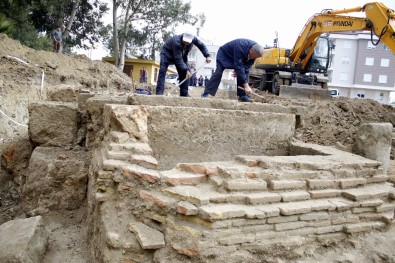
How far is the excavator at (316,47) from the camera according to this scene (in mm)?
9430

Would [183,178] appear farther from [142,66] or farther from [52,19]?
[142,66]

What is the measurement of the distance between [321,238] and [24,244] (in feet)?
8.31

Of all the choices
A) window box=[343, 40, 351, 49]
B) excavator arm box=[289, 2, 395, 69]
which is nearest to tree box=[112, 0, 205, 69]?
excavator arm box=[289, 2, 395, 69]

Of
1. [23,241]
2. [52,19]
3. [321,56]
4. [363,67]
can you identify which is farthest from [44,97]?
[363,67]

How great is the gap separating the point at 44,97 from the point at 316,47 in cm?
946

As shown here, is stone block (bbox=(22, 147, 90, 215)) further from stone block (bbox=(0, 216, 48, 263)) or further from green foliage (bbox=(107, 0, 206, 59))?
green foliage (bbox=(107, 0, 206, 59))

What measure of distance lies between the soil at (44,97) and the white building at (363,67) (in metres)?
33.1

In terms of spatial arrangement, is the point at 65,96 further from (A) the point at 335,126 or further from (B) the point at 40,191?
(A) the point at 335,126

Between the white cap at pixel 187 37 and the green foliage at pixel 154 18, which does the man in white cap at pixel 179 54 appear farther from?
the green foliage at pixel 154 18

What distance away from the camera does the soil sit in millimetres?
3197

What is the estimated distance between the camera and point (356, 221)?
10.5 ft

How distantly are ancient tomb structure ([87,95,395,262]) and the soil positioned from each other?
0.21 meters

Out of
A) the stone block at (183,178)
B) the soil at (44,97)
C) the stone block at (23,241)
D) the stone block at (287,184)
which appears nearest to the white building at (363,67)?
the soil at (44,97)

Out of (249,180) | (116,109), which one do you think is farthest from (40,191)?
(249,180)
